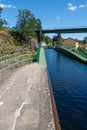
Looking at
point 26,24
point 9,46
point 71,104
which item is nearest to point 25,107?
point 71,104

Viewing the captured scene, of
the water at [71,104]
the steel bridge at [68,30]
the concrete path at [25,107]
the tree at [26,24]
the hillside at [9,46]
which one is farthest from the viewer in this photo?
the steel bridge at [68,30]

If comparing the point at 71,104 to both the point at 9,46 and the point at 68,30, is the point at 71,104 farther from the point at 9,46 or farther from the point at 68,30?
the point at 68,30


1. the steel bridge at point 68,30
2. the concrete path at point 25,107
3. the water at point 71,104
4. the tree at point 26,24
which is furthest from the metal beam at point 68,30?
the concrete path at point 25,107

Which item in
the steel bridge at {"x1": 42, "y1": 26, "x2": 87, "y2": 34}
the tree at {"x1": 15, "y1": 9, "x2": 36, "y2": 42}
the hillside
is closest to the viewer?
the hillside

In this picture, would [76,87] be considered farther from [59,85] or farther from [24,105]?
[24,105]

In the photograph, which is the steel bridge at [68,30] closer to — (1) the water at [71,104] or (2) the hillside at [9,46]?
(2) the hillside at [9,46]

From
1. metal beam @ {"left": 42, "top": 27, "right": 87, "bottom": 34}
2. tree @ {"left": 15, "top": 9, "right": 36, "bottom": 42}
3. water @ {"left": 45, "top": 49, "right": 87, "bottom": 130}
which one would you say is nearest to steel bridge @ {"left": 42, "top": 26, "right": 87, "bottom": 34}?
metal beam @ {"left": 42, "top": 27, "right": 87, "bottom": 34}

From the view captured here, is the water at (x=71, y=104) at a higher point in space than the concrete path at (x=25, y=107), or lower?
lower

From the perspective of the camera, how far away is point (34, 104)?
1052 centimetres

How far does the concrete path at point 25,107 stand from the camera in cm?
828

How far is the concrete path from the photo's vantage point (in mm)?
8281

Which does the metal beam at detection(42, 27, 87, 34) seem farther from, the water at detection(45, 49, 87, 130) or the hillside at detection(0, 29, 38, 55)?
the water at detection(45, 49, 87, 130)

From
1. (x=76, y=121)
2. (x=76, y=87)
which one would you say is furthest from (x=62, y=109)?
(x=76, y=87)

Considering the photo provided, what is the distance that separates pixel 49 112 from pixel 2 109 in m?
1.81
